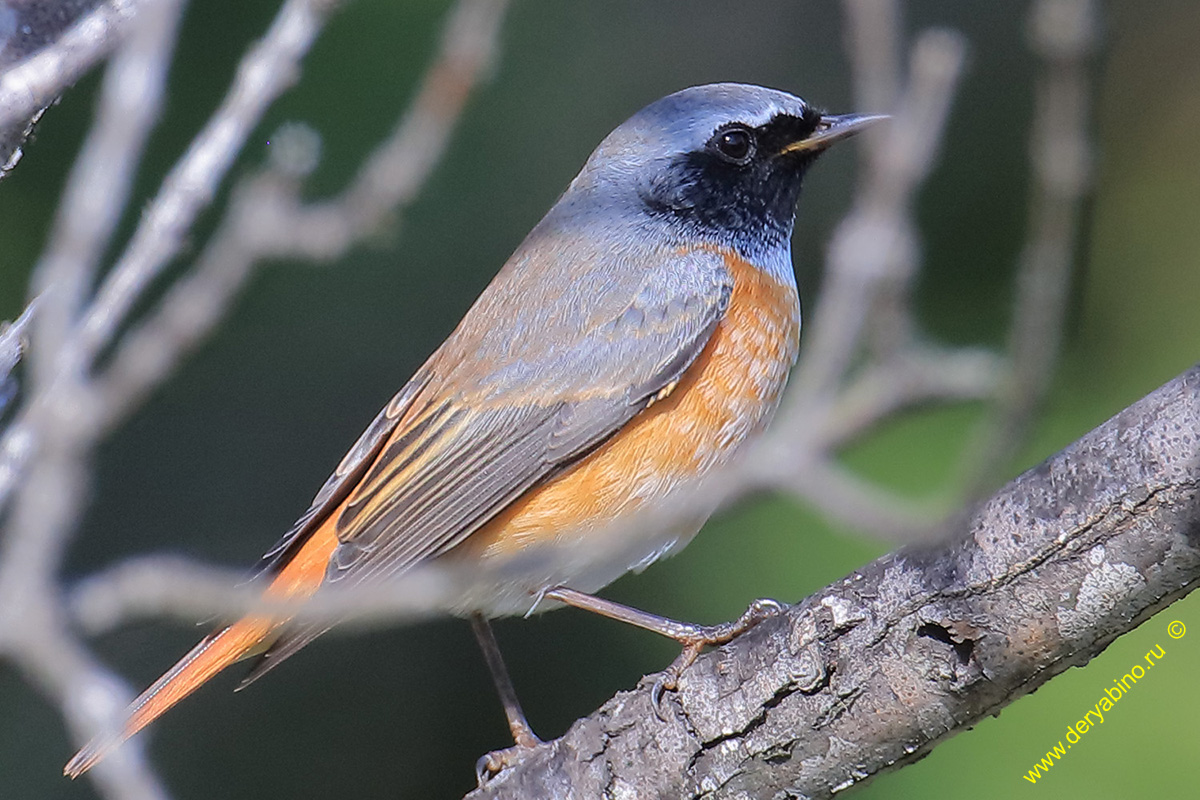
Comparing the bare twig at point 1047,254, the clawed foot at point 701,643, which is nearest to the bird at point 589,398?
the clawed foot at point 701,643

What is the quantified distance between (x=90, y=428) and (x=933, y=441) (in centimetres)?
308

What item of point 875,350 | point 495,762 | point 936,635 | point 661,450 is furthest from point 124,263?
point 495,762

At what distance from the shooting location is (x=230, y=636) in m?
3.60

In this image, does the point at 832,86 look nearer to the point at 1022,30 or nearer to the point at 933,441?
the point at 1022,30

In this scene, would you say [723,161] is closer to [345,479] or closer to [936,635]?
[345,479]

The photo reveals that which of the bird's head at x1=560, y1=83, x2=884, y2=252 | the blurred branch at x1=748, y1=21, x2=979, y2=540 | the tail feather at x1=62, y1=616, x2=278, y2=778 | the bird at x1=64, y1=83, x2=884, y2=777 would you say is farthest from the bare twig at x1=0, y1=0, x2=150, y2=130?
the bird's head at x1=560, y1=83, x2=884, y2=252

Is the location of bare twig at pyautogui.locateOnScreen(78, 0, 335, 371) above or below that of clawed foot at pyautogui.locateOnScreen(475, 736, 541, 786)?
above

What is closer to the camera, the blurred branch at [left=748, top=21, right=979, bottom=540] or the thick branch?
the blurred branch at [left=748, top=21, right=979, bottom=540]

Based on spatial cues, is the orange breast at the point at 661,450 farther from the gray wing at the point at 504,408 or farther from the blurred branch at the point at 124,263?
the blurred branch at the point at 124,263

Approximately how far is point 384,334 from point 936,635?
322 cm

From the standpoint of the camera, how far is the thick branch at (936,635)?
2285 mm

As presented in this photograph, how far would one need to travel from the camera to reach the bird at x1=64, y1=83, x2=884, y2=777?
368 cm

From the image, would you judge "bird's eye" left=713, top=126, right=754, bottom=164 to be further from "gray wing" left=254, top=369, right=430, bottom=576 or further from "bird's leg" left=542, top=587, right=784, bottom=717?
"bird's leg" left=542, top=587, right=784, bottom=717

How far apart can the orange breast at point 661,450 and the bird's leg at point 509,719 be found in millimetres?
447
